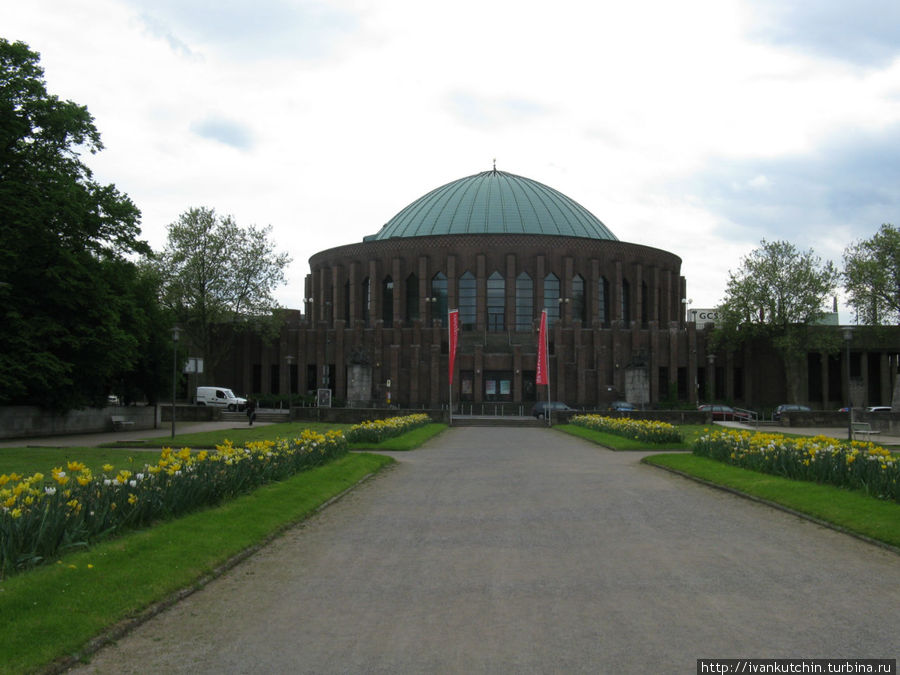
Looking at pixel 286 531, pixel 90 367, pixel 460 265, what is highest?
pixel 460 265

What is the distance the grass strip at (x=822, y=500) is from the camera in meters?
11.4

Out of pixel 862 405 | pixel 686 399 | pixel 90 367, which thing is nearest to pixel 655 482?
pixel 90 367

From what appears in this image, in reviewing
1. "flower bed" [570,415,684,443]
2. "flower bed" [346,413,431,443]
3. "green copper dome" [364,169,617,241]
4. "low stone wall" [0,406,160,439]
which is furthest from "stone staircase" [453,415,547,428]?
"green copper dome" [364,169,617,241]

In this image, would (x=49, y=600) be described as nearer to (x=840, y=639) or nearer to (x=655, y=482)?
(x=840, y=639)

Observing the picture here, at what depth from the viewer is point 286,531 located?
1179 cm

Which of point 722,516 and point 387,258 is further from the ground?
point 387,258

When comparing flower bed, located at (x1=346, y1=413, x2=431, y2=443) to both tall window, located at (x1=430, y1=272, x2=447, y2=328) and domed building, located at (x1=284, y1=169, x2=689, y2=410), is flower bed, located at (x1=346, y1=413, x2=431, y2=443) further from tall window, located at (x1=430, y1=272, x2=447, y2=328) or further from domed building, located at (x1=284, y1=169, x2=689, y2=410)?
tall window, located at (x1=430, y1=272, x2=447, y2=328)

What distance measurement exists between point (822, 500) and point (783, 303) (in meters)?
55.0

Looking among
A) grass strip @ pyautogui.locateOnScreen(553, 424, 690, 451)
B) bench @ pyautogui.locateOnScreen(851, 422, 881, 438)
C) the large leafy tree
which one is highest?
the large leafy tree

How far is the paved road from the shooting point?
6.18 meters

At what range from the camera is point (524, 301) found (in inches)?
2798

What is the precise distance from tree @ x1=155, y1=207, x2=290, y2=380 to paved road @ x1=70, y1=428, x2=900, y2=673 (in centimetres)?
5017

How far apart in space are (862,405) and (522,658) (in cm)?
7282

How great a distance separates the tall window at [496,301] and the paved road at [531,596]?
Result: 56.6 metres
